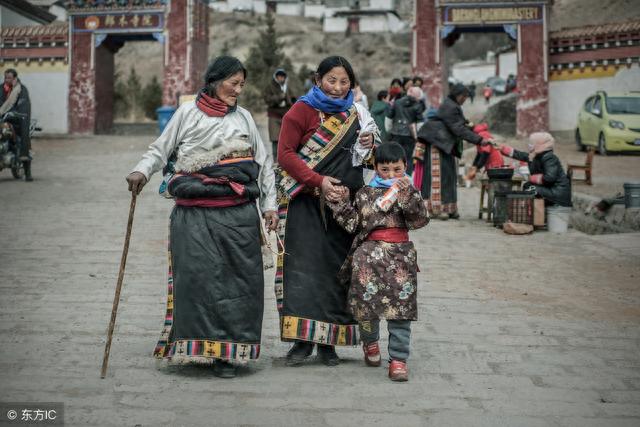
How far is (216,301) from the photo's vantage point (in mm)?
4949

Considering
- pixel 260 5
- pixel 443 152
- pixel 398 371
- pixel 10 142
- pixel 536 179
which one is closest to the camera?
pixel 398 371

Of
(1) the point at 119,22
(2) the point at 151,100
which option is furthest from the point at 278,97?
(2) the point at 151,100

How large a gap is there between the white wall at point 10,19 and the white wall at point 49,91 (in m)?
2.56

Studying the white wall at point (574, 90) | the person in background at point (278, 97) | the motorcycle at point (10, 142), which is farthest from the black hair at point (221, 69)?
the white wall at point (574, 90)

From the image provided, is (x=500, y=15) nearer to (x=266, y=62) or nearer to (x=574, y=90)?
(x=574, y=90)

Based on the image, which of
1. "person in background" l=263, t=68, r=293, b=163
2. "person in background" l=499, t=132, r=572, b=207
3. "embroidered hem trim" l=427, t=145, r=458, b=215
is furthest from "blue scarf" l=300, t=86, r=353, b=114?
"person in background" l=263, t=68, r=293, b=163

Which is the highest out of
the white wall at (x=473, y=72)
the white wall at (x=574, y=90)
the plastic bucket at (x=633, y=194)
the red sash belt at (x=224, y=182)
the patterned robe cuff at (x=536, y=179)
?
the white wall at (x=473, y=72)

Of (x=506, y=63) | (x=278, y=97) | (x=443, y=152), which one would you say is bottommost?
(x=443, y=152)

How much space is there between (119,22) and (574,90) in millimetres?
14247

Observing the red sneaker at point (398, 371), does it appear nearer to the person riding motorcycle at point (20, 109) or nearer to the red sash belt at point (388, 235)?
the red sash belt at point (388, 235)

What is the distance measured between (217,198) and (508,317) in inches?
105

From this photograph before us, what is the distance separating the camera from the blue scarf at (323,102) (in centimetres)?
523

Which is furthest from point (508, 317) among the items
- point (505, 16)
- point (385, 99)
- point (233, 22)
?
point (233, 22)

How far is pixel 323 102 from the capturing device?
5234 mm
